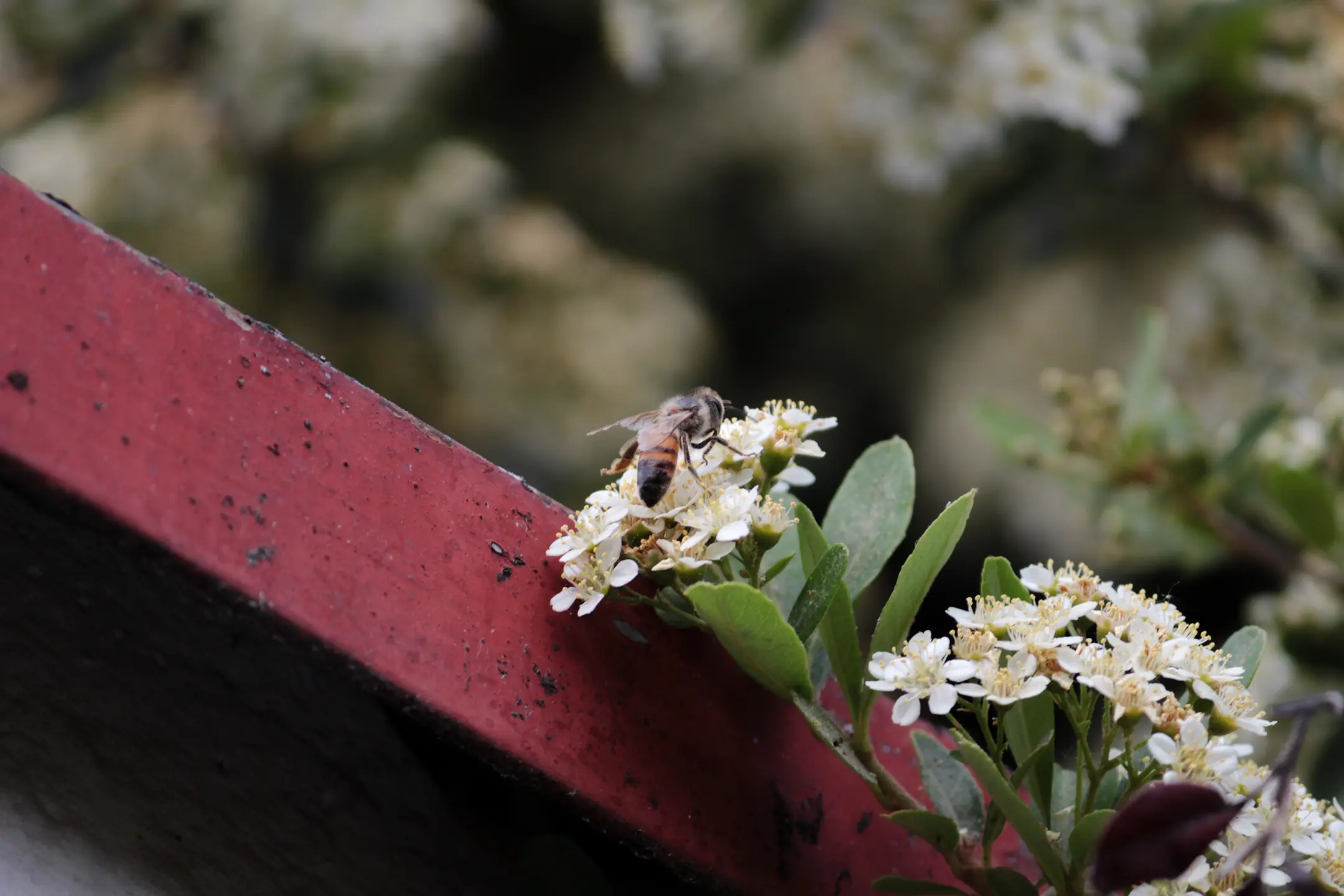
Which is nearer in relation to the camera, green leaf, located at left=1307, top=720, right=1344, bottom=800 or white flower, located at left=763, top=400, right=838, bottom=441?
white flower, located at left=763, top=400, right=838, bottom=441

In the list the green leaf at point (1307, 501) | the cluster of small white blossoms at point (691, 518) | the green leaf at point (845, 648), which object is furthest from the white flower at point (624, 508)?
the green leaf at point (1307, 501)

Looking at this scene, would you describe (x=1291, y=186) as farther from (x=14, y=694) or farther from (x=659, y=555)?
(x=14, y=694)

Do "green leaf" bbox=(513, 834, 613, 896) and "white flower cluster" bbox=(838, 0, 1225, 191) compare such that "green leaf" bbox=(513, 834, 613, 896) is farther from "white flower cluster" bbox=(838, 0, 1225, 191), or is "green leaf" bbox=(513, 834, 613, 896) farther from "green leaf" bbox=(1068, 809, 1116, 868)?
"white flower cluster" bbox=(838, 0, 1225, 191)

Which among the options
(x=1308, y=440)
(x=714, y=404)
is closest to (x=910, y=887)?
(x=714, y=404)

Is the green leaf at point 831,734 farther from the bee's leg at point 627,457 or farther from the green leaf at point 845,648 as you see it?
the bee's leg at point 627,457

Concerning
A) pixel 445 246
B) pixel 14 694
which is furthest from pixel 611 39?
pixel 14 694

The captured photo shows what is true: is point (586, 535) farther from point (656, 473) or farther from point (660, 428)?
point (660, 428)

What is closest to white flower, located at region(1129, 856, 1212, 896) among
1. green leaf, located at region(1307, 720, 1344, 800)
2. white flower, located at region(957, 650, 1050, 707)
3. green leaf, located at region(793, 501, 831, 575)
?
white flower, located at region(957, 650, 1050, 707)
